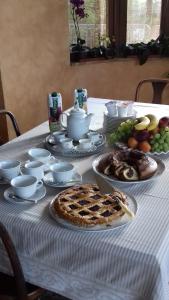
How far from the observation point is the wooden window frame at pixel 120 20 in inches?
128

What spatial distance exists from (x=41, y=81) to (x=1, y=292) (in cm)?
Result: 218

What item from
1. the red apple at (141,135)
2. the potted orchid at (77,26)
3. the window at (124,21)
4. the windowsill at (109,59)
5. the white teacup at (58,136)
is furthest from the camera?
the window at (124,21)

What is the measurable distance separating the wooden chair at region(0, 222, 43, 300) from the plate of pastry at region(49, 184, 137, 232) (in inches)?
5.8

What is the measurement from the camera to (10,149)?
1.43m

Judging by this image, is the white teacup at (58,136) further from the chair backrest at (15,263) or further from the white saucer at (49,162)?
the chair backrest at (15,263)

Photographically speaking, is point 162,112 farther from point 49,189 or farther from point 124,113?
point 49,189

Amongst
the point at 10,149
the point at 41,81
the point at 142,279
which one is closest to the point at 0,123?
the point at 41,81

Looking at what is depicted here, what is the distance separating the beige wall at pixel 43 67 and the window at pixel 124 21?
300 millimetres

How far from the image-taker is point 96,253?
0.82 m

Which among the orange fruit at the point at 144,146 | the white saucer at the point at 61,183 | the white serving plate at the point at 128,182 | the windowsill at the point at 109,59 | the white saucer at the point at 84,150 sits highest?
the windowsill at the point at 109,59

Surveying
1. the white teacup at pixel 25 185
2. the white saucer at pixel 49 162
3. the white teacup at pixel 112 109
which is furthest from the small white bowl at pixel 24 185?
the white teacup at pixel 112 109

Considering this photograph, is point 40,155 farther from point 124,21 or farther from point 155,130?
point 124,21

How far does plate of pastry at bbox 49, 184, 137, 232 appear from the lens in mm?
862

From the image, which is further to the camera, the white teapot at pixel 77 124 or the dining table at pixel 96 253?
the white teapot at pixel 77 124
